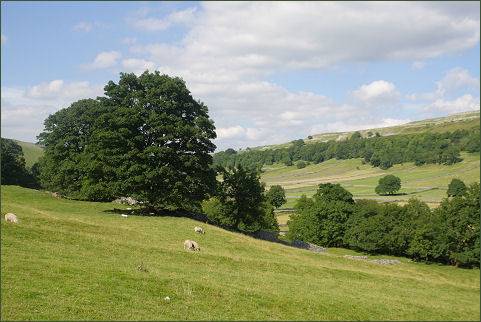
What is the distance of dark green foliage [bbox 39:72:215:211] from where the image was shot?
5562cm

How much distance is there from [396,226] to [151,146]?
179 feet

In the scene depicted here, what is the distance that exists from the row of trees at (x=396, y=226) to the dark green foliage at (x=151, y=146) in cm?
4242

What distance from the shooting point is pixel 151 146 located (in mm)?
55406

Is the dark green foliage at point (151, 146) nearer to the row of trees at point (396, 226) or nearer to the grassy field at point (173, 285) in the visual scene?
the grassy field at point (173, 285)

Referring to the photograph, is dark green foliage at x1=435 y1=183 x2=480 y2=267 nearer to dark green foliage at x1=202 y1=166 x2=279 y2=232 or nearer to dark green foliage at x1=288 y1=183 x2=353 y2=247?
dark green foliage at x1=288 y1=183 x2=353 y2=247

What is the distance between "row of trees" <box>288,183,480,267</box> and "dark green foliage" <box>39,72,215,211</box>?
42425mm

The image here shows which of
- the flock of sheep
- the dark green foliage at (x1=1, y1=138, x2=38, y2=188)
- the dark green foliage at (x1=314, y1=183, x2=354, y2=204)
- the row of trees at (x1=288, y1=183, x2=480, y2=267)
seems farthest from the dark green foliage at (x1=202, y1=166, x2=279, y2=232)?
the dark green foliage at (x1=1, y1=138, x2=38, y2=188)

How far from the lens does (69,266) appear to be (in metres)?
26.0

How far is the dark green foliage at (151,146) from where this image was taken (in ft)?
182

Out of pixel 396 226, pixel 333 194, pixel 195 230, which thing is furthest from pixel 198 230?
pixel 333 194

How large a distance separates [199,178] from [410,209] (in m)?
51.0

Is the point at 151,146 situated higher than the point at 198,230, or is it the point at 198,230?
the point at 151,146

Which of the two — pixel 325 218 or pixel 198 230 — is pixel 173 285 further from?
pixel 325 218

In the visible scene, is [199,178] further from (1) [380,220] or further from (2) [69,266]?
(1) [380,220]
